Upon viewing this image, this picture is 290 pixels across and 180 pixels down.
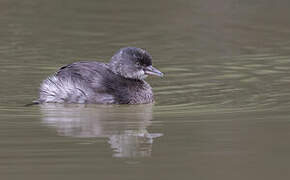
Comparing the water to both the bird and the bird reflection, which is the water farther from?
the bird

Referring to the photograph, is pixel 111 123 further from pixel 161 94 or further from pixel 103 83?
pixel 161 94

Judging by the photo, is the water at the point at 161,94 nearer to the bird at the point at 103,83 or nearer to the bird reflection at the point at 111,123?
the bird reflection at the point at 111,123

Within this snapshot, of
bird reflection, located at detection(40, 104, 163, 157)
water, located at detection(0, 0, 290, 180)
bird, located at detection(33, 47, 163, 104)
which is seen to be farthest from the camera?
bird, located at detection(33, 47, 163, 104)

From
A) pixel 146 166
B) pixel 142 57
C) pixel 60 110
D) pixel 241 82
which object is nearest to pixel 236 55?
pixel 241 82

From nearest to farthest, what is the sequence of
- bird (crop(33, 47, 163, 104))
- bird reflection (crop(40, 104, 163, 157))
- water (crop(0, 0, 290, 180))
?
1. water (crop(0, 0, 290, 180))
2. bird reflection (crop(40, 104, 163, 157))
3. bird (crop(33, 47, 163, 104))

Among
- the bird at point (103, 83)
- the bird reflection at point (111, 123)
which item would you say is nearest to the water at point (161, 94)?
the bird reflection at point (111, 123)

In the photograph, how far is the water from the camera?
7.08m

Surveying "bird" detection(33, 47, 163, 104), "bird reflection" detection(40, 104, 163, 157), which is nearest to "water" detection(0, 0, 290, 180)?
"bird reflection" detection(40, 104, 163, 157)

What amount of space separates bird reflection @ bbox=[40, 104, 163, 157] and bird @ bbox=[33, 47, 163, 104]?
20 centimetres

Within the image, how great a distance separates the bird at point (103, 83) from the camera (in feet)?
36.8

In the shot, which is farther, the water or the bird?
the bird

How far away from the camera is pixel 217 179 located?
21.1ft

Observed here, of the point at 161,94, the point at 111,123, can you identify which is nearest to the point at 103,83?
the point at 161,94

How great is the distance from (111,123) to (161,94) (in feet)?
8.93
